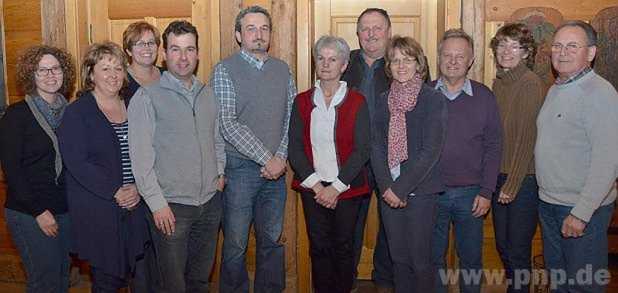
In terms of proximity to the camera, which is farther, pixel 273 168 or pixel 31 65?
pixel 273 168

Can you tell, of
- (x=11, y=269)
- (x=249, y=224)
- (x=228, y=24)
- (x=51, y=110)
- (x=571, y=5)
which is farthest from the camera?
(x=11, y=269)

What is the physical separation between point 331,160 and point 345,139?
0.13m

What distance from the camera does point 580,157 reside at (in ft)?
7.85

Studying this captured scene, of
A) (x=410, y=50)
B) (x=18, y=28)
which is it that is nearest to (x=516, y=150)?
(x=410, y=50)

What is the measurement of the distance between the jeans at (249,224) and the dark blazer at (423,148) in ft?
2.21

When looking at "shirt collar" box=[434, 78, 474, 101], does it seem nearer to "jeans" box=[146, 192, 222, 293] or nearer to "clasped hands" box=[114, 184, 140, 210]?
"jeans" box=[146, 192, 222, 293]

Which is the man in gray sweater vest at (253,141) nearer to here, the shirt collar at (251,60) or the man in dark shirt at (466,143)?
the shirt collar at (251,60)

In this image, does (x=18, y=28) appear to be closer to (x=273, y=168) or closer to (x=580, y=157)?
(x=273, y=168)

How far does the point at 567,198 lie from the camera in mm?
2438

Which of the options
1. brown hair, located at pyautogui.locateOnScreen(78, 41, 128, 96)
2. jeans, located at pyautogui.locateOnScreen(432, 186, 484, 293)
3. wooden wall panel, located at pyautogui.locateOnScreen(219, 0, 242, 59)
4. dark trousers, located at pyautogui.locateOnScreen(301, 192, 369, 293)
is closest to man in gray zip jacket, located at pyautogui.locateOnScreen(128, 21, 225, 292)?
brown hair, located at pyautogui.locateOnScreen(78, 41, 128, 96)

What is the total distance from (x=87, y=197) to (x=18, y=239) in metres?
0.44

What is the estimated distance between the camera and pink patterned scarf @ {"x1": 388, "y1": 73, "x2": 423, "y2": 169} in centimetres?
261

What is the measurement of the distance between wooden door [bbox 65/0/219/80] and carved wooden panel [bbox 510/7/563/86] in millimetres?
1897

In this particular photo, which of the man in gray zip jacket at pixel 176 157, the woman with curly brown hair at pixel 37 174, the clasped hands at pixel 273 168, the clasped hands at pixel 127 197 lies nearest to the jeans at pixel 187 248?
the man in gray zip jacket at pixel 176 157
